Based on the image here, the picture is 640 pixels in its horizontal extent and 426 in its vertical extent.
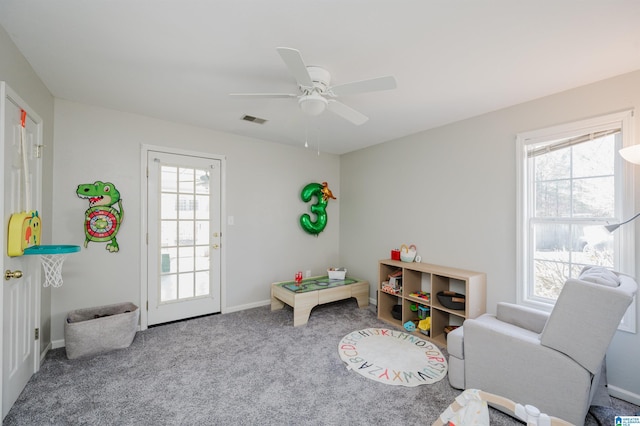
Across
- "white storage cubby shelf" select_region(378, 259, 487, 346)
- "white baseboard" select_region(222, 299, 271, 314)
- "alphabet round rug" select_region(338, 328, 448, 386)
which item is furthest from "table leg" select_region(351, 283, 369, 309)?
"white baseboard" select_region(222, 299, 271, 314)

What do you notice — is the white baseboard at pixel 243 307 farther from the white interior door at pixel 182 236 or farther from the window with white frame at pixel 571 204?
the window with white frame at pixel 571 204

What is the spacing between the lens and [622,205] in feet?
6.91

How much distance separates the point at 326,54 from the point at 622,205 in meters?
2.48

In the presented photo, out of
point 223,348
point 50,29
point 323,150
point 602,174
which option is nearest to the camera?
point 50,29

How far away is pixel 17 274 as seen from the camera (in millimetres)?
1777

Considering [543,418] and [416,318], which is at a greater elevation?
[543,418]

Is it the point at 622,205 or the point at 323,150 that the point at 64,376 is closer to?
the point at 323,150

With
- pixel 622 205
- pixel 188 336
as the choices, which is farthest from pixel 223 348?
pixel 622 205

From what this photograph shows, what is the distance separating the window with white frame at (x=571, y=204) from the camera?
84.0 inches

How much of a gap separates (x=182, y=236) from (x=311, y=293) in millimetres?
1711

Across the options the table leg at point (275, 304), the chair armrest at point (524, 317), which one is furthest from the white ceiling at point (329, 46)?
the table leg at point (275, 304)

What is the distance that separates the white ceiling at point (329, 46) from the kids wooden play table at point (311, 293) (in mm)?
2159

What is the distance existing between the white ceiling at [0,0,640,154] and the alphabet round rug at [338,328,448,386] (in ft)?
7.75

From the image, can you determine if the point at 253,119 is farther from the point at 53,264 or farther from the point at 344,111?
the point at 53,264
